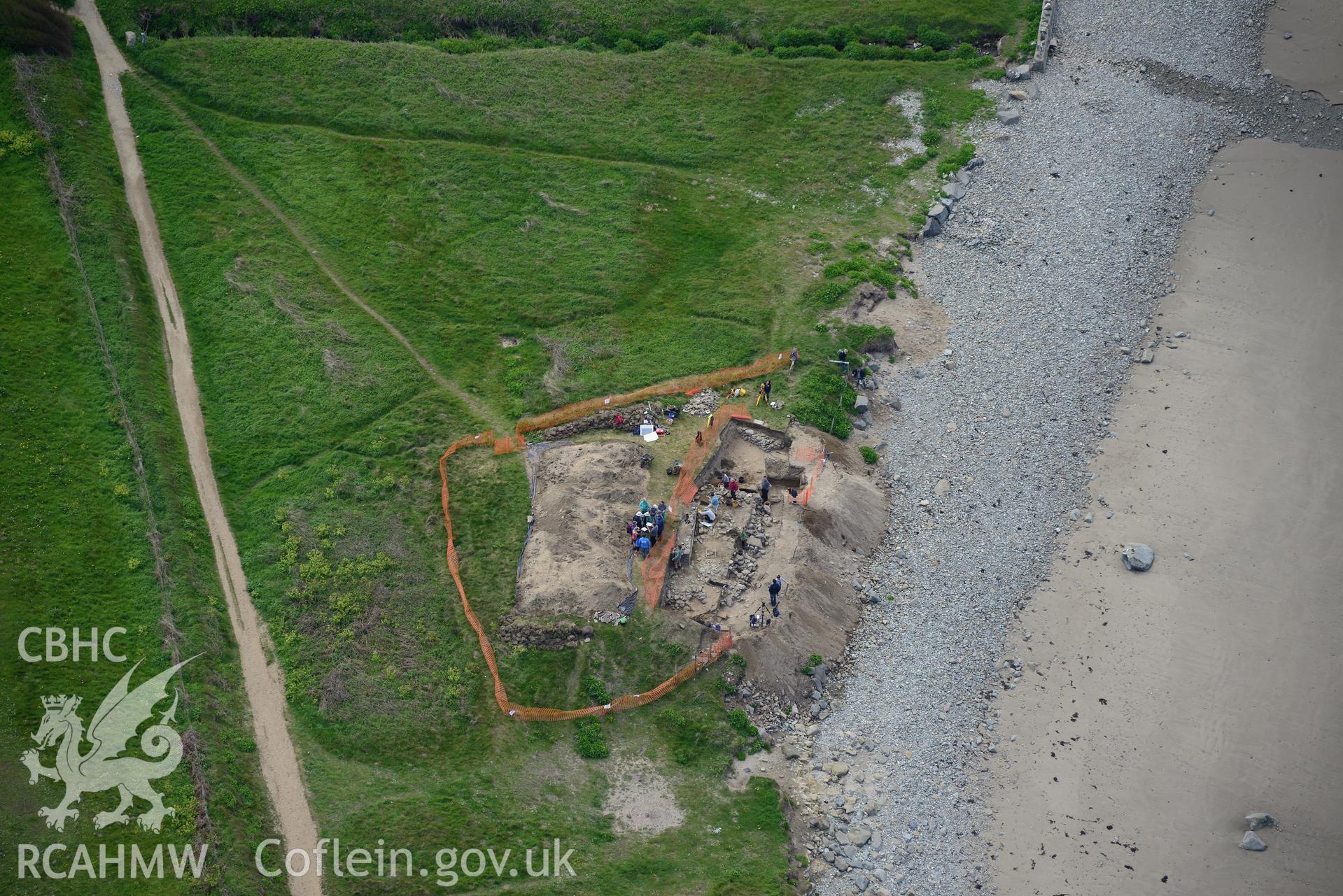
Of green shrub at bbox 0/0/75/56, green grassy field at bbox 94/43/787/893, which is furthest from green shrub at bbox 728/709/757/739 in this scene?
green shrub at bbox 0/0/75/56

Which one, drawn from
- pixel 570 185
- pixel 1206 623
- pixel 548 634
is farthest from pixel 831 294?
pixel 548 634

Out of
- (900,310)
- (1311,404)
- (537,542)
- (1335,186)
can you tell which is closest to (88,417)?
(537,542)

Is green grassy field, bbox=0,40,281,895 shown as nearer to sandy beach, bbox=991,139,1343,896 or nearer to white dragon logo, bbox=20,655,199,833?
white dragon logo, bbox=20,655,199,833

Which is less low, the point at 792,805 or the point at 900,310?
the point at 900,310

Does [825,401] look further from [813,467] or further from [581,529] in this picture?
[581,529]

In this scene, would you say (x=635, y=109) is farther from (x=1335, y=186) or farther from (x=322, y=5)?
(x=1335, y=186)
